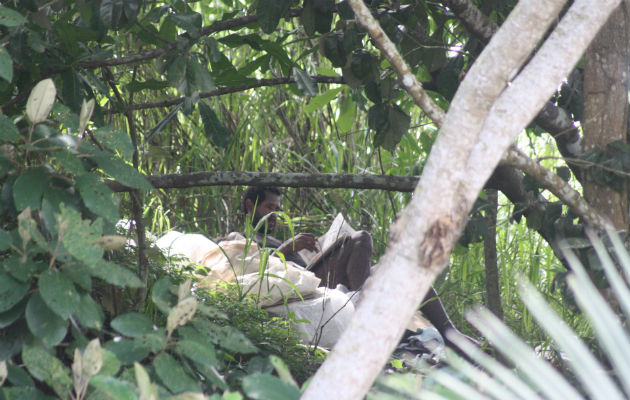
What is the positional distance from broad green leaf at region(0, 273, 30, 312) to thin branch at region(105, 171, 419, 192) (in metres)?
0.65

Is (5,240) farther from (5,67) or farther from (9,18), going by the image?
(9,18)

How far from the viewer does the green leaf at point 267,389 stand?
0.86 m

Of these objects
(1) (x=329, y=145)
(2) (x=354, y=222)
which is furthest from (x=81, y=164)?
(1) (x=329, y=145)

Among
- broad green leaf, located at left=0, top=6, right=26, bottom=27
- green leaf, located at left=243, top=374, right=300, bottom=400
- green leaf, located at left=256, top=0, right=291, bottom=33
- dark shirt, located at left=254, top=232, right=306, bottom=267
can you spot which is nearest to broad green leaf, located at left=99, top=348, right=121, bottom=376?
green leaf, located at left=243, top=374, right=300, bottom=400

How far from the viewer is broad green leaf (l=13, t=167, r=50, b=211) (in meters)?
1.09

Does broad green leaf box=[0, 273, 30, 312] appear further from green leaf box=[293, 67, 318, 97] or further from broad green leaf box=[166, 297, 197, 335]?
green leaf box=[293, 67, 318, 97]

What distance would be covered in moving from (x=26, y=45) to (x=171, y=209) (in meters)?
2.48

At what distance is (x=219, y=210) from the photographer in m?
4.07

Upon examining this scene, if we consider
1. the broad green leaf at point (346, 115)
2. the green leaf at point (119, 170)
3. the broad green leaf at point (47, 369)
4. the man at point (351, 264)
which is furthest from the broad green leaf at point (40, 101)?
the man at point (351, 264)

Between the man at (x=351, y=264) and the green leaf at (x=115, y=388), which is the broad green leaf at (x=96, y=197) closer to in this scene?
the green leaf at (x=115, y=388)

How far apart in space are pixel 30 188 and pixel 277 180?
82 cm

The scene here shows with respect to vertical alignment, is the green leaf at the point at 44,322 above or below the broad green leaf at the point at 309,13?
below

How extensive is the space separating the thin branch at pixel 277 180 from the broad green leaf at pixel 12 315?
2.04ft

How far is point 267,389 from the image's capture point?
873 mm
